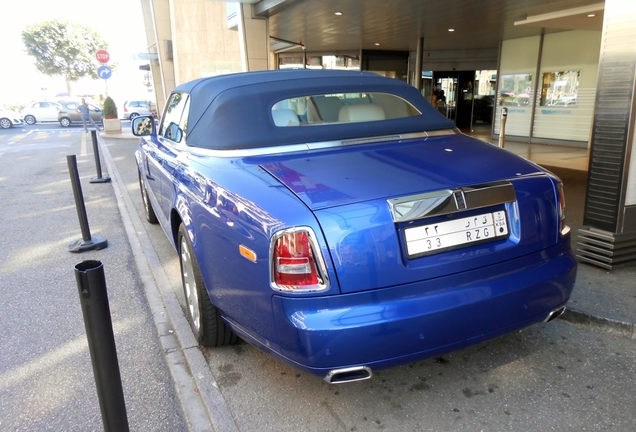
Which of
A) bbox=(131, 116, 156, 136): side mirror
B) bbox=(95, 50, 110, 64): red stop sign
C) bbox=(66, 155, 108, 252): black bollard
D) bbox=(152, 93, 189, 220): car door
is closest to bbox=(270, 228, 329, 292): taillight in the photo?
bbox=(152, 93, 189, 220): car door

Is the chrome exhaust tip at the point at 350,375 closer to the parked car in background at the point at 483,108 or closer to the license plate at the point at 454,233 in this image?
the license plate at the point at 454,233

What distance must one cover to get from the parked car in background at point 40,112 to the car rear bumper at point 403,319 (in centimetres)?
3827

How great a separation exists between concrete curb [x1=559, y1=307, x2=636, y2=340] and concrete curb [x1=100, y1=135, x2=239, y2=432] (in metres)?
2.44

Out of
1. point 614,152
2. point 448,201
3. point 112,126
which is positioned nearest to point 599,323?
point 614,152

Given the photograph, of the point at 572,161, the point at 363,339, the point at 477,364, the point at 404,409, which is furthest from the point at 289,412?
the point at 572,161

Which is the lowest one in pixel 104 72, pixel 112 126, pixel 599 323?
Result: pixel 599 323

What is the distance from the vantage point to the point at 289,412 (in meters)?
2.50

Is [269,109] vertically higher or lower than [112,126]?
higher

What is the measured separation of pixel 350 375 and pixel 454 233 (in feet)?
2.70

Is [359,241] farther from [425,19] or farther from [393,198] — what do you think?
[425,19]

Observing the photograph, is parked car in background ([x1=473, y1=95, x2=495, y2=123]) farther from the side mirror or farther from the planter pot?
the side mirror

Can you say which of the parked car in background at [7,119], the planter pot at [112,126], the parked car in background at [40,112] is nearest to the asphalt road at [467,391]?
the planter pot at [112,126]

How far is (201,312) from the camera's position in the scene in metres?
2.93

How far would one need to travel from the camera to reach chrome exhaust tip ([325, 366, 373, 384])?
2.09 m
